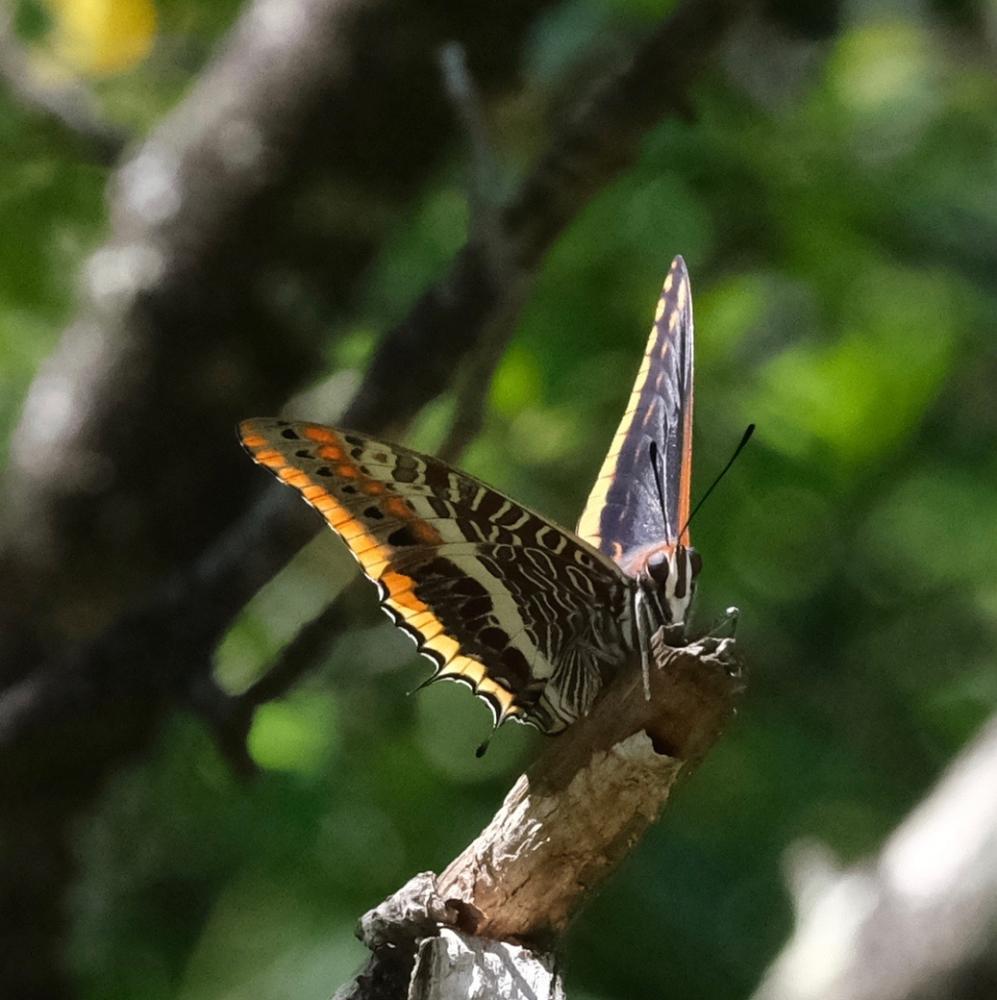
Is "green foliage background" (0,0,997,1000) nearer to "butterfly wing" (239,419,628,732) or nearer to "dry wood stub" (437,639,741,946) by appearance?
"butterfly wing" (239,419,628,732)

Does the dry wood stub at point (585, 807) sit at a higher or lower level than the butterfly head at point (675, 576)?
lower

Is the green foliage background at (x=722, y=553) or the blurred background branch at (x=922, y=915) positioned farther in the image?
the green foliage background at (x=722, y=553)

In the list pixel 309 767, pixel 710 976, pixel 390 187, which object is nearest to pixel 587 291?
pixel 390 187

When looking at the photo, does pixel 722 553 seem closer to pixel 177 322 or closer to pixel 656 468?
pixel 656 468

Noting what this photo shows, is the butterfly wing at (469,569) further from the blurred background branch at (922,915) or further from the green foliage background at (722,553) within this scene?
the green foliage background at (722,553)

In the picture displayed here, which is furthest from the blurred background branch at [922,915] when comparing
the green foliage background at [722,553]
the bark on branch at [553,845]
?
the green foliage background at [722,553]

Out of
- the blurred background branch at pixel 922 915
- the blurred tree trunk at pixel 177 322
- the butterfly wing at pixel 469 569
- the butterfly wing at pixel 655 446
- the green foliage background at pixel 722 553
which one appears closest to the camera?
the blurred background branch at pixel 922 915

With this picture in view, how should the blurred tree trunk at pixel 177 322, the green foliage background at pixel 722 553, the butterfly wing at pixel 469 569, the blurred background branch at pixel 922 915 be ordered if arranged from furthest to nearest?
the blurred tree trunk at pixel 177 322, the green foliage background at pixel 722 553, the butterfly wing at pixel 469 569, the blurred background branch at pixel 922 915
